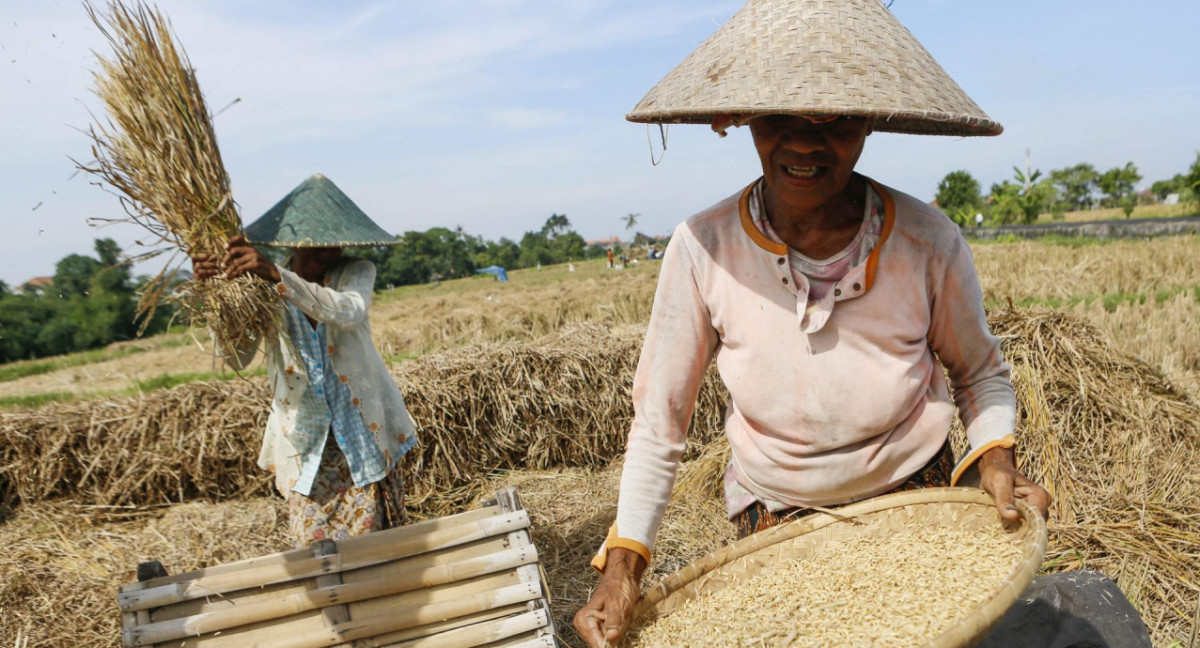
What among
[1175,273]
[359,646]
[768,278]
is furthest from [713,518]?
[1175,273]

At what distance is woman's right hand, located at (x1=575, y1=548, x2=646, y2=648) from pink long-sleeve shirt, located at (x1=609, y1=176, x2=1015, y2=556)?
0.05 meters

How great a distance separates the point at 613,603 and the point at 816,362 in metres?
0.56

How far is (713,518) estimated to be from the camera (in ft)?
13.7

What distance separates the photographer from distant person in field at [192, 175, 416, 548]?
298 cm

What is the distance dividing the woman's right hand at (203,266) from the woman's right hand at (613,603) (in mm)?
1769

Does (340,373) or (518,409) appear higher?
(340,373)

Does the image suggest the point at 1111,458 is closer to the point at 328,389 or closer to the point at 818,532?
the point at 818,532

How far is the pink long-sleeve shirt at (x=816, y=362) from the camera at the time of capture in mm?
1432

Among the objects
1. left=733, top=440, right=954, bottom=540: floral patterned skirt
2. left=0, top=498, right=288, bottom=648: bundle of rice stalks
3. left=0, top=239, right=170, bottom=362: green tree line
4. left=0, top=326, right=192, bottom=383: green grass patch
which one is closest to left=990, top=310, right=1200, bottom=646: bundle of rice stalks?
left=733, top=440, right=954, bottom=540: floral patterned skirt

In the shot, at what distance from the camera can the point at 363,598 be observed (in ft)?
7.90

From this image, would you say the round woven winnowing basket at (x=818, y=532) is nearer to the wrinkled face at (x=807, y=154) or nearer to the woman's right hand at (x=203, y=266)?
the wrinkled face at (x=807, y=154)

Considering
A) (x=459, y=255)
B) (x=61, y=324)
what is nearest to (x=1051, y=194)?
(x=459, y=255)

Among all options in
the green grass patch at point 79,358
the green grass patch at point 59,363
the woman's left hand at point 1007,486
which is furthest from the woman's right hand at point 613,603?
the green grass patch at point 59,363

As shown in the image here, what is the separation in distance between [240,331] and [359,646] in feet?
3.67
